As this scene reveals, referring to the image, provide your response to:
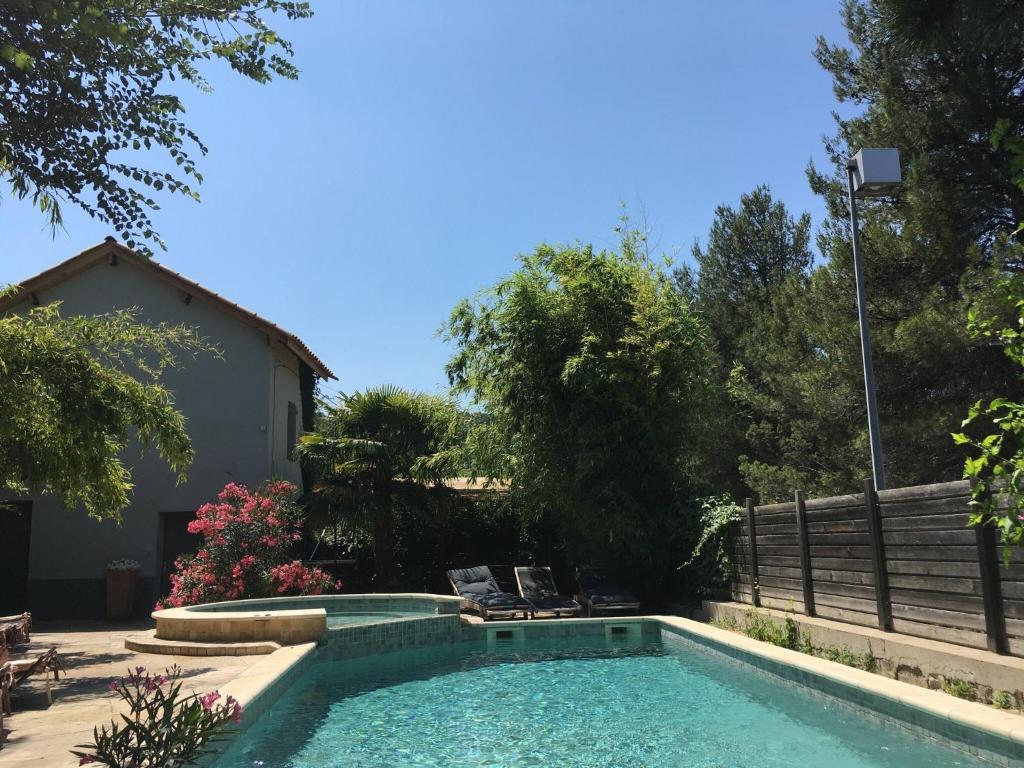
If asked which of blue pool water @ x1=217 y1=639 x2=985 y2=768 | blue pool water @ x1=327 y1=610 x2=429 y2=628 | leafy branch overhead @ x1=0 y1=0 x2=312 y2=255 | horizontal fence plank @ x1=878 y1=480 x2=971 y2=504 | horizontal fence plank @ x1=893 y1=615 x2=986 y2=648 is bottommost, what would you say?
blue pool water @ x1=217 y1=639 x2=985 y2=768

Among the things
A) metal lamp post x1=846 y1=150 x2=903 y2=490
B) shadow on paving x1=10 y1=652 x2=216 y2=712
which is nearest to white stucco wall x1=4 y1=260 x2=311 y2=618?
shadow on paving x1=10 y1=652 x2=216 y2=712

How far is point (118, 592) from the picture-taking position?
14766mm

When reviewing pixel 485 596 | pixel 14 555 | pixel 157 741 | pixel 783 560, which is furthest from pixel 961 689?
pixel 14 555

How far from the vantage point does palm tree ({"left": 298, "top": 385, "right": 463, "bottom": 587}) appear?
51.4 feet

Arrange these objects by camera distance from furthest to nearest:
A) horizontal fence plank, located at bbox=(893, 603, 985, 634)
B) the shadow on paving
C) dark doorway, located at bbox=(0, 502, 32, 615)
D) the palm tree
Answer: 1. the palm tree
2. dark doorway, located at bbox=(0, 502, 32, 615)
3. the shadow on paving
4. horizontal fence plank, located at bbox=(893, 603, 985, 634)

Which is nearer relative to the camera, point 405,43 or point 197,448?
point 405,43

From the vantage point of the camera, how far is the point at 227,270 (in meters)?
13.9

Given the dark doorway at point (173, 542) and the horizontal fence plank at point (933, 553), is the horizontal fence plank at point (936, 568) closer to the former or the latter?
the horizontal fence plank at point (933, 553)

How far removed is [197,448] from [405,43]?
1004 cm

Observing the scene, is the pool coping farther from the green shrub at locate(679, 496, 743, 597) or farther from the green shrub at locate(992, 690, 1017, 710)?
the green shrub at locate(679, 496, 743, 597)

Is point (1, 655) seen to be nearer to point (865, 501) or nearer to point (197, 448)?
point (865, 501)

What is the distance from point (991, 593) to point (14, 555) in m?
17.0

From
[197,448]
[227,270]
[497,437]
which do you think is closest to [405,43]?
[227,270]

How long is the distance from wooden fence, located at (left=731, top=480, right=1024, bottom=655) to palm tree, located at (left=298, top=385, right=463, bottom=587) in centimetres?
724
